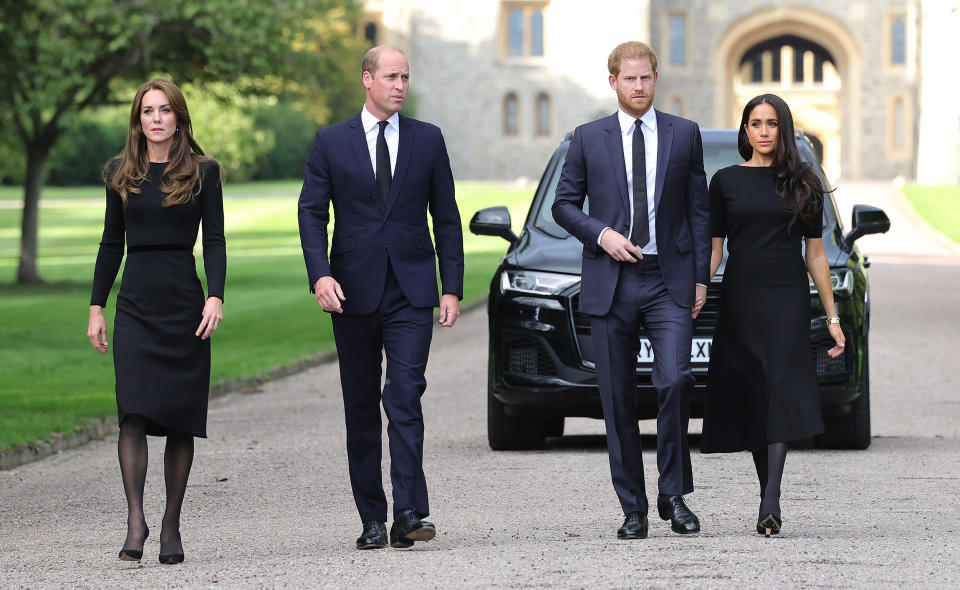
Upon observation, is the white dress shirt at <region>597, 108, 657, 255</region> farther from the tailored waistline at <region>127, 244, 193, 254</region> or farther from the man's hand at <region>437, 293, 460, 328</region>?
the tailored waistline at <region>127, 244, 193, 254</region>

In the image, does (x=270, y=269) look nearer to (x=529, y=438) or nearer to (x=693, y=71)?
(x=529, y=438)

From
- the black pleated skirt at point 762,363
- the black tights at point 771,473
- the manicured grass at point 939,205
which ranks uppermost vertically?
the black pleated skirt at point 762,363

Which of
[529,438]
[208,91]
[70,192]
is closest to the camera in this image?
[529,438]

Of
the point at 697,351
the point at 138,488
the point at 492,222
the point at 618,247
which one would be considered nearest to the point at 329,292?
the point at 138,488

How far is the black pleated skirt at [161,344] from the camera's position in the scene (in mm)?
6125

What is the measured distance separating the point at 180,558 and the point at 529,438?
3829 millimetres

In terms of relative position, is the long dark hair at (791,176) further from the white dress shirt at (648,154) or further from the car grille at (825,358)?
the car grille at (825,358)

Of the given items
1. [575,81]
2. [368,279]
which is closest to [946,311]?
[368,279]

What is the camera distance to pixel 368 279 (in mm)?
6422

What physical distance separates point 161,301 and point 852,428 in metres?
4.77

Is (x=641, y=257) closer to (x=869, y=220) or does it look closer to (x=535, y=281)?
(x=535, y=281)

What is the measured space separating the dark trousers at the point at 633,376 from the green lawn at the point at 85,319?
4.74 meters

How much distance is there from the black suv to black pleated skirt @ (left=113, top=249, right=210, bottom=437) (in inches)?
122

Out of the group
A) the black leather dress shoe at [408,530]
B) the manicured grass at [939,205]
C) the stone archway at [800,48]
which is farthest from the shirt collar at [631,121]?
the stone archway at [800,48]
